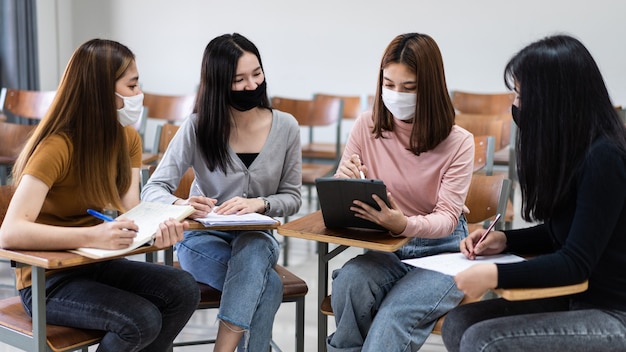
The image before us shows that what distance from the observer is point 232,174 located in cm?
246

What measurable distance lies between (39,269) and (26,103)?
3.46m

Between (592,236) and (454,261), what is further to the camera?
(454,261)

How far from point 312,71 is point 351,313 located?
4.74 m

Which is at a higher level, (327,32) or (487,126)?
(327,32)

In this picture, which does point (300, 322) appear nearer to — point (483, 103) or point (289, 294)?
point (289, 294)

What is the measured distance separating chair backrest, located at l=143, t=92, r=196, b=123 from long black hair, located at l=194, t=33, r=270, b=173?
262 centimetres

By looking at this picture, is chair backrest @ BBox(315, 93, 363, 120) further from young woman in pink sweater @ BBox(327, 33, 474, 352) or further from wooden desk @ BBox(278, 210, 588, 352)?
wooden desk @ BBox(278, 210, 588, 352)

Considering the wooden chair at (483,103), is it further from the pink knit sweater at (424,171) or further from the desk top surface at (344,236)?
the desk top surface at (344,236)

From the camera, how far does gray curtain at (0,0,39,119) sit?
249 inches

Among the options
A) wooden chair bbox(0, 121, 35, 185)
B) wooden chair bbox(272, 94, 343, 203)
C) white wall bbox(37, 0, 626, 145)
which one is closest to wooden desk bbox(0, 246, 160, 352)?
wooden chair bbox(0, 121, 35, 185)

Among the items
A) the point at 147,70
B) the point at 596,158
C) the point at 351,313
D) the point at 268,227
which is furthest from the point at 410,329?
the point at 147,70

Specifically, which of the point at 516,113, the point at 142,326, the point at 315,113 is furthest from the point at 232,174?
the point at 315,113

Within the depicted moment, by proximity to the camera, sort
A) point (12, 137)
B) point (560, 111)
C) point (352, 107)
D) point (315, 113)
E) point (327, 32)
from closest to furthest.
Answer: point (560, 111) → point (12, 137) → point (315, 113) → point (352, 107) → point (327, 32)

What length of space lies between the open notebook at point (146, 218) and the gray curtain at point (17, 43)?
15.4ft
